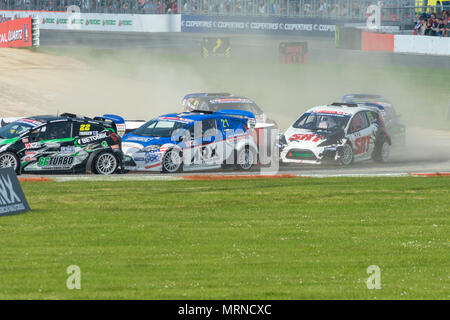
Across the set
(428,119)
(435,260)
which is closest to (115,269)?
(435,260)

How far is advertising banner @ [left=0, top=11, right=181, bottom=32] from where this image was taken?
213ft

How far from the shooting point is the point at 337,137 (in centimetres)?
2069

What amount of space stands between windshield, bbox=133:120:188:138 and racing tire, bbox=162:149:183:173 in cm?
A: 41

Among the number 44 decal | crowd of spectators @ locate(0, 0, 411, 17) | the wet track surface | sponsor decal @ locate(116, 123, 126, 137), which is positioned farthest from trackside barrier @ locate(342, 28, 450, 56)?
sponsor decal @ locate(116, 123, 126, 137)

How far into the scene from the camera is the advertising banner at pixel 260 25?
55434 mm

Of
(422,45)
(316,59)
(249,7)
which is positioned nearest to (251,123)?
(422,45)

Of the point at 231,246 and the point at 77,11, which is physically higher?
the point at 77,11

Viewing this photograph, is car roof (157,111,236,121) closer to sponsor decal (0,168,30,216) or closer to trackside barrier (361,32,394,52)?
sponsor decal (0,168,30,216)

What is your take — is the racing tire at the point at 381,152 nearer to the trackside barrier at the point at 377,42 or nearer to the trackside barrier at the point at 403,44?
the trackside barrier at the point at 403,44
